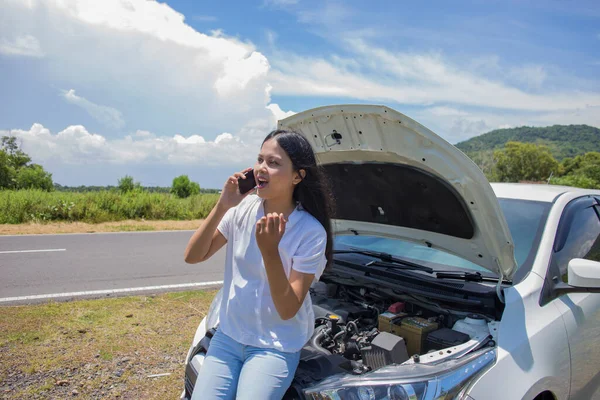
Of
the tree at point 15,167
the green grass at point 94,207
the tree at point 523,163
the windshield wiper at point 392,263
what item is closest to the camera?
the windshield wiper at point 392,263

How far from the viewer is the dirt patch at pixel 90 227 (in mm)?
12055

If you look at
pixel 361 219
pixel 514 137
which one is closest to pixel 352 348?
pixel 361 219

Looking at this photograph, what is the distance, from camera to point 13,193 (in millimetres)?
14516

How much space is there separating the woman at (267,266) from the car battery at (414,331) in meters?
0.65

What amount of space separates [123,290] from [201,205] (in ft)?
36.4

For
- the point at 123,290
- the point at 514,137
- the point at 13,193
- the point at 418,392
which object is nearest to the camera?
the point at 418,392

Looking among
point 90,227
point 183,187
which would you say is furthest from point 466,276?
point 183,187

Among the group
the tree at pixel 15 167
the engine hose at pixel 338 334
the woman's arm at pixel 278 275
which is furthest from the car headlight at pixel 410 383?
the tree at pixel 15 167

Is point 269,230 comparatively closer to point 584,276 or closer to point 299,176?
point 299,176

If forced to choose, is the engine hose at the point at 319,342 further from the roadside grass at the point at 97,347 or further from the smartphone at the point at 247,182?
the roadside grass at the point at 97,347

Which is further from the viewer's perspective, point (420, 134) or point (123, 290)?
point (123, 290)

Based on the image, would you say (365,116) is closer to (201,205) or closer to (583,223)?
(583,223)

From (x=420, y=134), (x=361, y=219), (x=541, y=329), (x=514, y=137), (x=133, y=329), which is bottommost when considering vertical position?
(x=133, y=329)

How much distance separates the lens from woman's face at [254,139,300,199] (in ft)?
6.72
